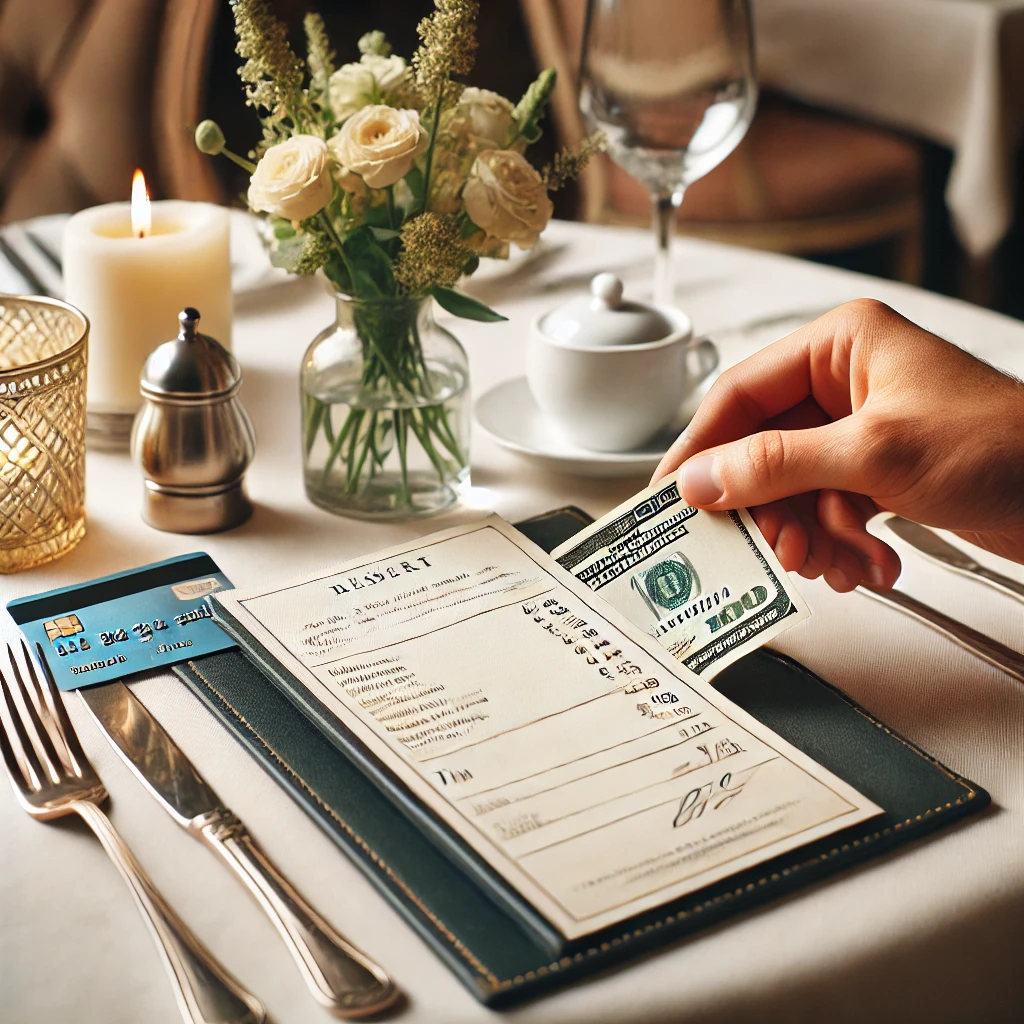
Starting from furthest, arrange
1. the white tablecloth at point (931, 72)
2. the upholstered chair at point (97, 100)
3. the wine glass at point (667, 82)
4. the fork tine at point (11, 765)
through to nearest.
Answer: the white tablecloth at point (931, 72)
the upholstered chair at point (97, 100)
the wine glass at point (667, 82)
the fork tine at point (11, 765)

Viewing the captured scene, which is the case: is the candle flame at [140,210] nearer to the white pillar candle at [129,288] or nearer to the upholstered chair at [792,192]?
the white pillar candle at [129,288]

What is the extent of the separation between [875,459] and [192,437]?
1.40 feet

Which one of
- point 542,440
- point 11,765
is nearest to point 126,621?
point 11,765

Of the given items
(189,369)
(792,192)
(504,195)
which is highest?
(504,195)

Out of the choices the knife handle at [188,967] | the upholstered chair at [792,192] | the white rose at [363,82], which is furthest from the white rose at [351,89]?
the upholstered chair at [792,192]

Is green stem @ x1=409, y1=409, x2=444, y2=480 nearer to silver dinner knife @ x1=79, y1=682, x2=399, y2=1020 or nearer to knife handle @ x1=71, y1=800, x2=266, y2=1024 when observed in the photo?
silver dinner knife @ x1=79, y1=682, x2=399, y2=1020

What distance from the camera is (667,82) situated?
1049 mm

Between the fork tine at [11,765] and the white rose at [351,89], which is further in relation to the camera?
the white rose at [351,89]

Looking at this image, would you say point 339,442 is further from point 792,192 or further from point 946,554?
point 792,192

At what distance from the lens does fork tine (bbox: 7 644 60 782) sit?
1.88 ft

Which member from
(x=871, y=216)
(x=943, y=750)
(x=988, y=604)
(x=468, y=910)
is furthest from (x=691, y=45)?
(x=871, y=216)

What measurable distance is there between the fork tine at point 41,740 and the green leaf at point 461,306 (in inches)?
14.0

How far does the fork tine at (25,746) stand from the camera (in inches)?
22.3

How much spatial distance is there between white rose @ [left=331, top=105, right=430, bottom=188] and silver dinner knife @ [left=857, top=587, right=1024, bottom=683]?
1.24 feet
